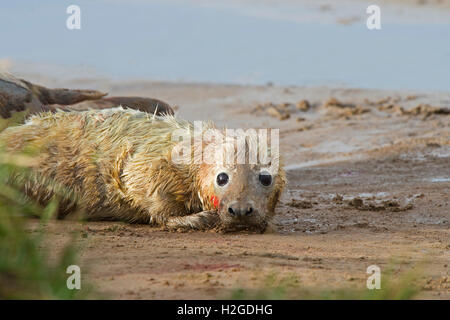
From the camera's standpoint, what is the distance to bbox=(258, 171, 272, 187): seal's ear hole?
6.53m

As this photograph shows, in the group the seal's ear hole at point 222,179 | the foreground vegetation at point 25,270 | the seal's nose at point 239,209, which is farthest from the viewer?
the seal's ear hole at point 222,179

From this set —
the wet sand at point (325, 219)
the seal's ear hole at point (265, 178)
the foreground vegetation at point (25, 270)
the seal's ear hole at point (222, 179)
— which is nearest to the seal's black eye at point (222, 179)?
the seal's ear hole at point (222, 179)

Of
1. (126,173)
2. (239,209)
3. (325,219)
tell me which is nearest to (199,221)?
(239,209)

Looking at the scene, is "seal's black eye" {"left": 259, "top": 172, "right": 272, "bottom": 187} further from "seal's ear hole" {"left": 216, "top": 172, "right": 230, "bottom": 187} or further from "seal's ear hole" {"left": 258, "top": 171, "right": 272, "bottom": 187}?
"seal's ear hole" {"left": 216, "top": 172, "right": 230, "bottom": 187}

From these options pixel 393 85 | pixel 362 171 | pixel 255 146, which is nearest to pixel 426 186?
pixel 362 171

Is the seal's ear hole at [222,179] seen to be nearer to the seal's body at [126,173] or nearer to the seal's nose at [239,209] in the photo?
the seal's body at [126,173]

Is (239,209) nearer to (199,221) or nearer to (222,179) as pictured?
(222,179)

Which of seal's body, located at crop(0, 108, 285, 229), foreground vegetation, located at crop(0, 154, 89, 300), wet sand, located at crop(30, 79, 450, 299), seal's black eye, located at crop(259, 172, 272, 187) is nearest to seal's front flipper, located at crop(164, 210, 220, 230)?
seal's body, located at crop(0, 108, 285, 229)

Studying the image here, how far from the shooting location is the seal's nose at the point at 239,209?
6223 millimetres

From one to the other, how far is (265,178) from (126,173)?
48.6 inches

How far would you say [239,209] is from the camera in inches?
245

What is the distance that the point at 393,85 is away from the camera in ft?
55.6

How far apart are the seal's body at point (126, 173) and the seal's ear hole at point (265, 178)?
4cm

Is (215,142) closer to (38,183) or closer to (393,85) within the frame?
(38,183)
